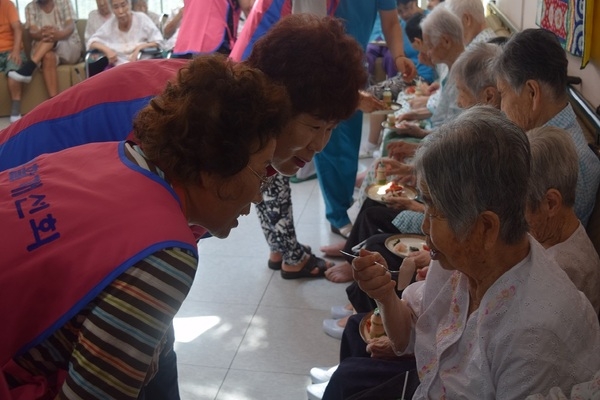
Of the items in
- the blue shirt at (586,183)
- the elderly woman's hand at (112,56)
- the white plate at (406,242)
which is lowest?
the elderly woman's hand at (112,56)

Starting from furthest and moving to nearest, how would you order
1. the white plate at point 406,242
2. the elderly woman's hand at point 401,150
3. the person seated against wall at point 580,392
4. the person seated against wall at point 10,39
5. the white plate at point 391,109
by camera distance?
the person seated against wall at point 10,39 < the white plate at point 391,109 < the elderly woman's hand at point 401,150 < the white plate at point 406,242 < the person seated against wall at point 580,392

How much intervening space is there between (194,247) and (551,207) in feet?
3.39

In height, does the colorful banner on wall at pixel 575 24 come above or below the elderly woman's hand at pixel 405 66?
above

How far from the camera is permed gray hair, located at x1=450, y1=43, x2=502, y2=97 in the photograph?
9.66 ft

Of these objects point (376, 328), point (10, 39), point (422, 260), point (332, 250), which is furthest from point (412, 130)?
point (10, 39)

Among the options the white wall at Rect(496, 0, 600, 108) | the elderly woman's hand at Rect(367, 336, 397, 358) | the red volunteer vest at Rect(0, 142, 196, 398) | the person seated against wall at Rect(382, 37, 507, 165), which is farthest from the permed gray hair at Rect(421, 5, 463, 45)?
the red volunteer vest at Rect(0, 142, 196, 398)

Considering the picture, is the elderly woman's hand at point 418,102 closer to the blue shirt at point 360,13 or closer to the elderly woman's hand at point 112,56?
the blue shirt at point 360,13

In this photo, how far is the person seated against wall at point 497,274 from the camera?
142cm

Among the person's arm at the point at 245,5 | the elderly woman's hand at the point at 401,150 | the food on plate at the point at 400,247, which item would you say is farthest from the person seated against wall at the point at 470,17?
the food on plate at the point at 400,247

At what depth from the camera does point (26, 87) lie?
7.52 meters

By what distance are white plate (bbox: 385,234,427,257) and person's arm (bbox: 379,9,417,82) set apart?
192 cm

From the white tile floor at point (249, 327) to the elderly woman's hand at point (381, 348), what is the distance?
2.80ft

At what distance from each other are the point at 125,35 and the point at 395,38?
153 inches

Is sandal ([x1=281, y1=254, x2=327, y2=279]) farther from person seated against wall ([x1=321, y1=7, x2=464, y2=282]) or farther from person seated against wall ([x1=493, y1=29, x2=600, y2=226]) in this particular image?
person seated against wall ([x1=493, y1=29, x2=600, y2=226])
